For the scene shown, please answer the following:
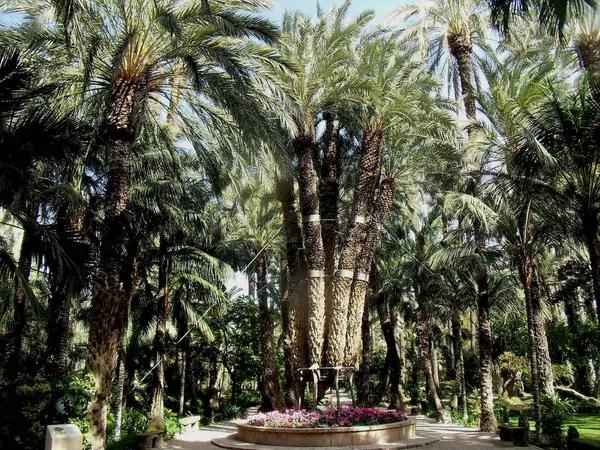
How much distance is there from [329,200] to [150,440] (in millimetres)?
9391

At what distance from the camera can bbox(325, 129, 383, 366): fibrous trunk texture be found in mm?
15805

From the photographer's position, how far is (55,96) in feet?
40.0

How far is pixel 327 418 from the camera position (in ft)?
47.7

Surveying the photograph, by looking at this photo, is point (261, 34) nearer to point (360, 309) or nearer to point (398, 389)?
point (360, 309)

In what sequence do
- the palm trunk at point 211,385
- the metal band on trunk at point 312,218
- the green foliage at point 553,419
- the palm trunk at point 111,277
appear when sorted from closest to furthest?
the palm trunk at point 111,277, the green foliage at point 553,419, the metal band on trunk at point 312,218, the palm trunk at point 211,385

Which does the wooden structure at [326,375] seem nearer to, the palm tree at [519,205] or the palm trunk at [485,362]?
the palm trunk at [485,362]

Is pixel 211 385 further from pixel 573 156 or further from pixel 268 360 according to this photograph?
pixel 573 156

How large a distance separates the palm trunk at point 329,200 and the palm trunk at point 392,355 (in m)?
9.90

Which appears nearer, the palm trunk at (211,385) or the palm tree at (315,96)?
the palm tree at (315,96)

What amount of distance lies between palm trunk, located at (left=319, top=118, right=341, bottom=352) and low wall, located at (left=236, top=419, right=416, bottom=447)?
4544 millimetres

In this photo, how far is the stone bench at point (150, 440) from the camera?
13.9m

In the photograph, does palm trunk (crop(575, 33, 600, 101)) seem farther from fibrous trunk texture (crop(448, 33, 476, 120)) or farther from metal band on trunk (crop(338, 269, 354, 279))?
metal band on trunk (crop(338, 269, 354, 279))

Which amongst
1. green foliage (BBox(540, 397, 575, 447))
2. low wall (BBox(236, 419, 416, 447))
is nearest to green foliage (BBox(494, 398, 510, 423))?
green foliage (BBox(540, 397, 575, 447))

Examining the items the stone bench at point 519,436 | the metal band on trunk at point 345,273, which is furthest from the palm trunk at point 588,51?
the stone bench at point 519,436
